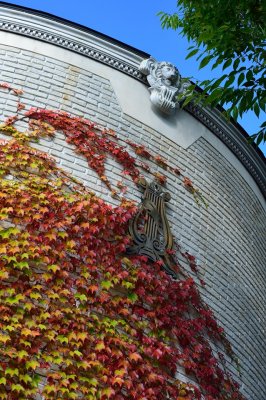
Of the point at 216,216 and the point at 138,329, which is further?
the point at 216,216

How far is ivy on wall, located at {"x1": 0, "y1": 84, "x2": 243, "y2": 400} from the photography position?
5.68 m

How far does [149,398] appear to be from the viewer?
6.00 metres

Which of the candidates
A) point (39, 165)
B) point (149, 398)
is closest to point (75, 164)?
point (39, 165)

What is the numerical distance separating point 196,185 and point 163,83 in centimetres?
129

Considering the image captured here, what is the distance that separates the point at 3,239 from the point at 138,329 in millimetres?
1504

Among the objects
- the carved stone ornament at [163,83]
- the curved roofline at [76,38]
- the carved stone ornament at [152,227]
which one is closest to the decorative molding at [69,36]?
the curved roofline at [76,38]

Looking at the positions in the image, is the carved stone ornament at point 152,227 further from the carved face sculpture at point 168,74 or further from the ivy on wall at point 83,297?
the carved face sculpture at point 168,74

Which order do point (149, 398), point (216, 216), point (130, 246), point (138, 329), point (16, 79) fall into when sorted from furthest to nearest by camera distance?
1. point (216, 216)
2. point (16, 79)
3. point (130, 246)
4. point (138, 329)
5. point (149, 398)

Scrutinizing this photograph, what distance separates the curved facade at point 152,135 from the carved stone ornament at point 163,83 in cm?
9

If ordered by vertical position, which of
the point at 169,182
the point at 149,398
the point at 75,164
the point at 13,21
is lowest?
the point at 149,398

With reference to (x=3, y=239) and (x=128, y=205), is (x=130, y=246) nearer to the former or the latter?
(x=128, y=205)

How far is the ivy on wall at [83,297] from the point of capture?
568cm

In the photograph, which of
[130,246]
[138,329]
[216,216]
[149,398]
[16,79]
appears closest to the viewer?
[149,398]

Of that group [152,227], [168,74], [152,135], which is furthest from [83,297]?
[168,74]
